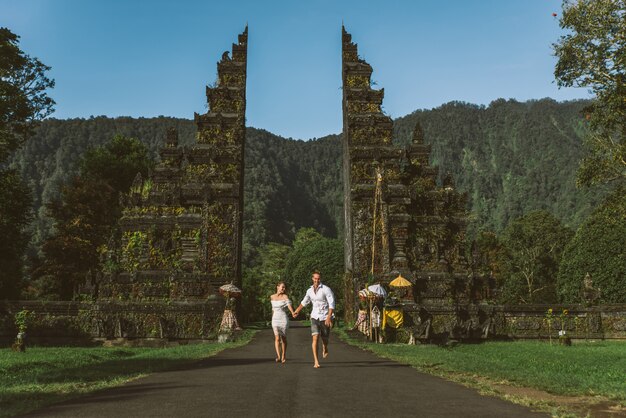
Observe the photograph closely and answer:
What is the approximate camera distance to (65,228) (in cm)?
5203

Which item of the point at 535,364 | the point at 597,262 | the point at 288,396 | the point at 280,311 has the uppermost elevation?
the point at 597,262

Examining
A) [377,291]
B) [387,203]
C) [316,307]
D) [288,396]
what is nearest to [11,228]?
[387,203]

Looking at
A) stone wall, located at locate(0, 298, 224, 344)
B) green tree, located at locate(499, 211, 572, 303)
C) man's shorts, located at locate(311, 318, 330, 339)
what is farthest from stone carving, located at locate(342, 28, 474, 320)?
green tree, located at locate(499, 211, 572, 303)

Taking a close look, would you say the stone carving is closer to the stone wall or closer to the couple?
the stone wall

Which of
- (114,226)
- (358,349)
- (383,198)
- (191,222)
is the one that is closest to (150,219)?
(191,222)

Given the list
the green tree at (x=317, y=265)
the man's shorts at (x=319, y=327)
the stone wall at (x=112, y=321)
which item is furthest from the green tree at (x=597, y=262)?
the green tree at (x=317, y=265)

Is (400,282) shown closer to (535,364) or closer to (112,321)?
(535,364)

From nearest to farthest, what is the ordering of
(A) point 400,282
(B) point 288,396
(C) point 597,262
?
1. (B) point 288,396
2. (A) point 400,282
3. (C) point 597,262

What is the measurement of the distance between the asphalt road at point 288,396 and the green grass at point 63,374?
1.79 ft

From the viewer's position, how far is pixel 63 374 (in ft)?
43.1

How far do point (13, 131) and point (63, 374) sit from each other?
94.2 ft

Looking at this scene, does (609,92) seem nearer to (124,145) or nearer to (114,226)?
(114,226)

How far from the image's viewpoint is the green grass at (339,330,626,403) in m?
11.5

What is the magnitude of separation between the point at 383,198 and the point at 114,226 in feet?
102
